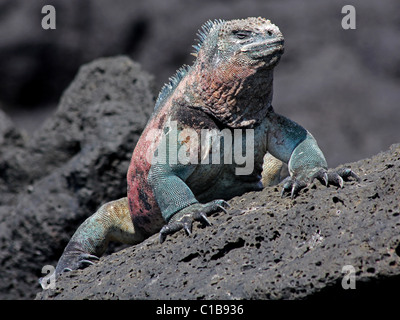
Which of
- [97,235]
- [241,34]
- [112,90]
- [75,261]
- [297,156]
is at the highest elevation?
[112,90]

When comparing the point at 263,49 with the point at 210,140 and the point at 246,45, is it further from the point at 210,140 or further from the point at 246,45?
the point at 210,140

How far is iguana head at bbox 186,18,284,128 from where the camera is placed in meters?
4.50

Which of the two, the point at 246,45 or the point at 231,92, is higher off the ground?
the point at 246,45

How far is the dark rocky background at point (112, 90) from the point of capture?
681 cm

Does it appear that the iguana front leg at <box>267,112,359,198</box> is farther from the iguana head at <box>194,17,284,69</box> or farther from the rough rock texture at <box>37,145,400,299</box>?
the iguana head at <box>194,17,284,69</box>

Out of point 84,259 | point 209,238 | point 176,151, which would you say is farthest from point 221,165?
point 84,259

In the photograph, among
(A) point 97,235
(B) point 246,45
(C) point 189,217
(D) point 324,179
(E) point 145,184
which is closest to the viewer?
(D) point 324,179

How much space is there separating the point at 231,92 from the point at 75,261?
164 cm

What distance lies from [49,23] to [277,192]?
23.6 ft

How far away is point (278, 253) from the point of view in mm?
3865

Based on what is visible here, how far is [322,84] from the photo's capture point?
34.7 ft

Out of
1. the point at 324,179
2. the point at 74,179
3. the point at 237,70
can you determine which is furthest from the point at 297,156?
the point at 74,179

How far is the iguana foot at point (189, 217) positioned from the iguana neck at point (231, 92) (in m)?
0.62

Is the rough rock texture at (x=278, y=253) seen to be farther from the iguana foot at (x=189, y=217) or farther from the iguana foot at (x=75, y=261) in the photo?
the iguana foot at (x=75, y=261)
